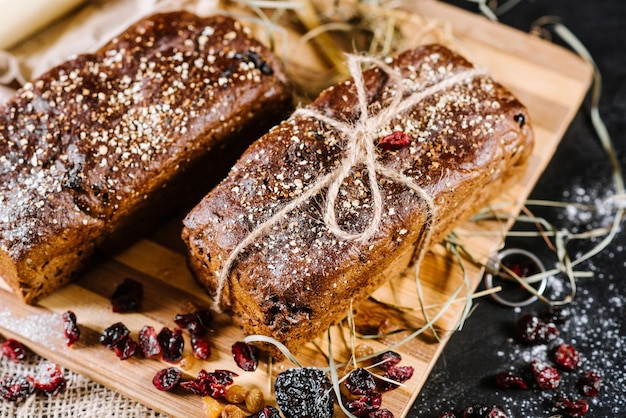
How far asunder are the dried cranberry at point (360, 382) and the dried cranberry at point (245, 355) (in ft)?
1.19

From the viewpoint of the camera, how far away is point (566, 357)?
305cm

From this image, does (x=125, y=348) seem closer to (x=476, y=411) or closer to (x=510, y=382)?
(x=476, y=411)

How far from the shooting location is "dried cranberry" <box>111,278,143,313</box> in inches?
117

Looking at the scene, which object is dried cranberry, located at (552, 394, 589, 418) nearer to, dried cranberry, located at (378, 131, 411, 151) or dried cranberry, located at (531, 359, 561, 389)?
dried cranberry, located at (531, 359, 561, 389)

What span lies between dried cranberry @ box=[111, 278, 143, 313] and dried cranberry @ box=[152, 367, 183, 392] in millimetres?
327

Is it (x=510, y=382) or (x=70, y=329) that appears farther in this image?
(x=510, y=382)

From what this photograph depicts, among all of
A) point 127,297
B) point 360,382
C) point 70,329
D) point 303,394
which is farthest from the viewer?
point 127,297

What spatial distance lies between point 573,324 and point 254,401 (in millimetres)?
1407

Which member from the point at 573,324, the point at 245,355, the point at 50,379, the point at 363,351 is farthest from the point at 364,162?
the point at 50,379

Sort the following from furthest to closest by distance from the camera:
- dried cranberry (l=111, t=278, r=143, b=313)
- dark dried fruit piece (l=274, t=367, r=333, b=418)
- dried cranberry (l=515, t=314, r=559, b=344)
Answer: dried cranberry (l=515, t=314, r=559, b=344) < dried cranberry (l=111, t=278, r=143, b=313) < dark dried fruit piece (l=274, t=367, r=333, b=418)

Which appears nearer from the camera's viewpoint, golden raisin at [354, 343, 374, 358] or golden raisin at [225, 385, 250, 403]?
golden raisin at [225, 385, 250, 403]

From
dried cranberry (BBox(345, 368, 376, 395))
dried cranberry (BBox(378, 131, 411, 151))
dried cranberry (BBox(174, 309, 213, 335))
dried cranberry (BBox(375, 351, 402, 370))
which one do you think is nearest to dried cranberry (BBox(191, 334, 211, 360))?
dried cranberry (BBox(174, 309, 213, 335))

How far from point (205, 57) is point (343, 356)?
1.34 metres

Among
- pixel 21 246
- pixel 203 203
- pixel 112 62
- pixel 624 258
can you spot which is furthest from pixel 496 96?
pixel 21 246
